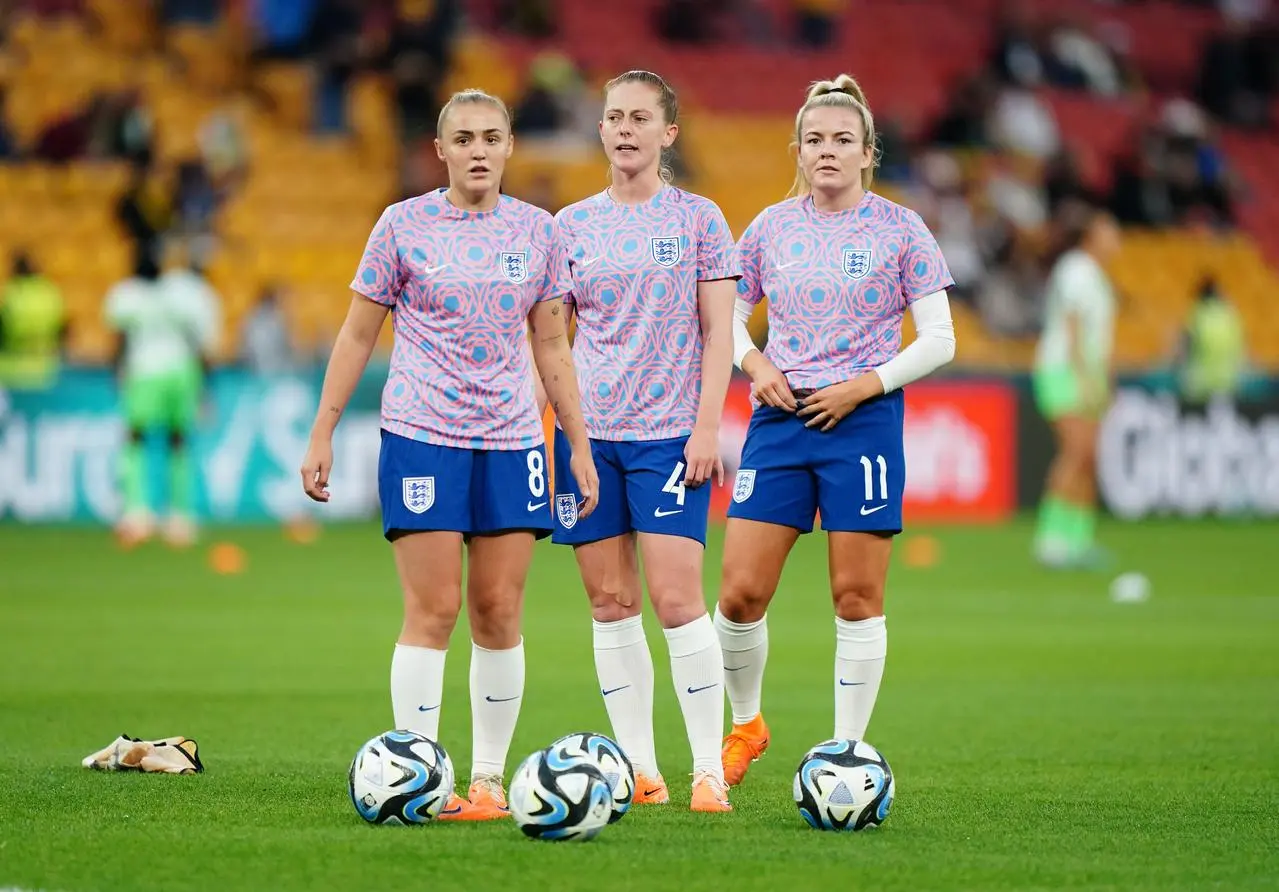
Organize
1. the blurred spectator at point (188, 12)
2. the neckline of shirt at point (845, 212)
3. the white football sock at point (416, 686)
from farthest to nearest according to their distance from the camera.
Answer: the blurred spectator at point (188, 12) → the neckline of shirt at point (845, 212) → the white football sock at point (416, 686)

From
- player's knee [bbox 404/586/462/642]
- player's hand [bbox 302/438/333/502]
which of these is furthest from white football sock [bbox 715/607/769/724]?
player's hand [bbox 302/438/333/502]

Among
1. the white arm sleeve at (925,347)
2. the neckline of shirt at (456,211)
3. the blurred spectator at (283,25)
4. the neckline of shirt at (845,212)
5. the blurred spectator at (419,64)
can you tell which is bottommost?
the white arm sleeve at (925,347)

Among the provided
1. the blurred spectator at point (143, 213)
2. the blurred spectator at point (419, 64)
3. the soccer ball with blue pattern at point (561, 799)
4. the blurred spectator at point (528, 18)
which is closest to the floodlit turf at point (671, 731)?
the soccer ball with blue pattern at point (561, 799)

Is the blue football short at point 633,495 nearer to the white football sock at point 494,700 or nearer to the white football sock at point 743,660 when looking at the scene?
the white football sock at point 494,700

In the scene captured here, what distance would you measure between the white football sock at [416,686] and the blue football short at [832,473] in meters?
1.22

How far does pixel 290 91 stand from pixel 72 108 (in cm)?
284

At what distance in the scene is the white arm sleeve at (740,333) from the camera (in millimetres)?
7227

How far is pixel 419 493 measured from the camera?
6.48m

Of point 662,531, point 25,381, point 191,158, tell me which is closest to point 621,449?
point 662,531

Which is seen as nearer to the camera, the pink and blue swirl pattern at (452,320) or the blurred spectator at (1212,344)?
the pink and blue swirl pattern at (452,320)

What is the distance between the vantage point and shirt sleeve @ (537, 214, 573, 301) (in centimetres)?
672

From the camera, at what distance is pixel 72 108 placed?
24.0 metres

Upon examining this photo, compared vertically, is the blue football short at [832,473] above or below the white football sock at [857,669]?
above

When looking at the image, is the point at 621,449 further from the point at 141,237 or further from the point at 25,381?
the point at 141,237
